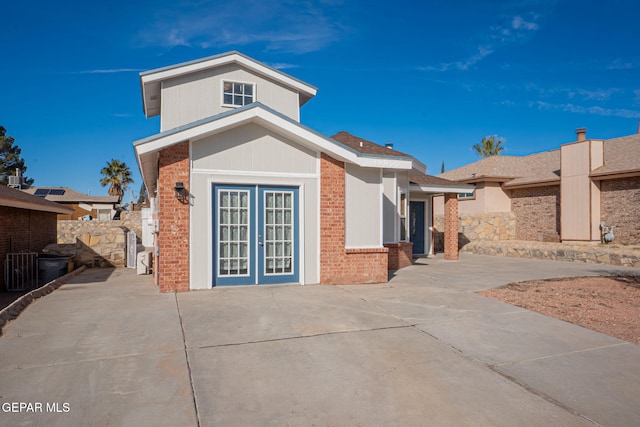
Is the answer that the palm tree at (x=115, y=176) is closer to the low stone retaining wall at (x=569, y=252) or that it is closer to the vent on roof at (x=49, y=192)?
the vent on roof at (x=49, y=192)

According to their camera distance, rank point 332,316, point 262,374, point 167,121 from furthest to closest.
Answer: point 167,121, point 332,316, point 262,374

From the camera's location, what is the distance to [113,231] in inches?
535

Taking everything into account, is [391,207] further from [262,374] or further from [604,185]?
[604,185]

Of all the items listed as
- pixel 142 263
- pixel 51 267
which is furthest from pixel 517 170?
pixel 51 267

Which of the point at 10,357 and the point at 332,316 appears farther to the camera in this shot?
the point at 332,316

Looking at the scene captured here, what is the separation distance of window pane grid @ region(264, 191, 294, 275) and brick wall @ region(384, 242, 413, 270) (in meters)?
4.46

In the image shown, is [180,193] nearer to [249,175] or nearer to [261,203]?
[249,175]

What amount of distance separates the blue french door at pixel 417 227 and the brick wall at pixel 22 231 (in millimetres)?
14721

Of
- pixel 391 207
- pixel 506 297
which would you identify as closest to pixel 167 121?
pixel 391 207

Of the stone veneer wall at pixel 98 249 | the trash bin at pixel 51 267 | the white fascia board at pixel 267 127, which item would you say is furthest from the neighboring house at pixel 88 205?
the white fascia board at pixel 267 127

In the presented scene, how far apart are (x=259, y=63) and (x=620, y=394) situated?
12182 millimetres

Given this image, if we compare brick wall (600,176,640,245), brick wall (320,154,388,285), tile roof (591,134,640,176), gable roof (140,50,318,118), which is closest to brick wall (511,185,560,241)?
brick wall (600,176,640,245)

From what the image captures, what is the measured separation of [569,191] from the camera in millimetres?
17406

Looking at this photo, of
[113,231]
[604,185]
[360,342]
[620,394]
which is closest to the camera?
[620,394]
